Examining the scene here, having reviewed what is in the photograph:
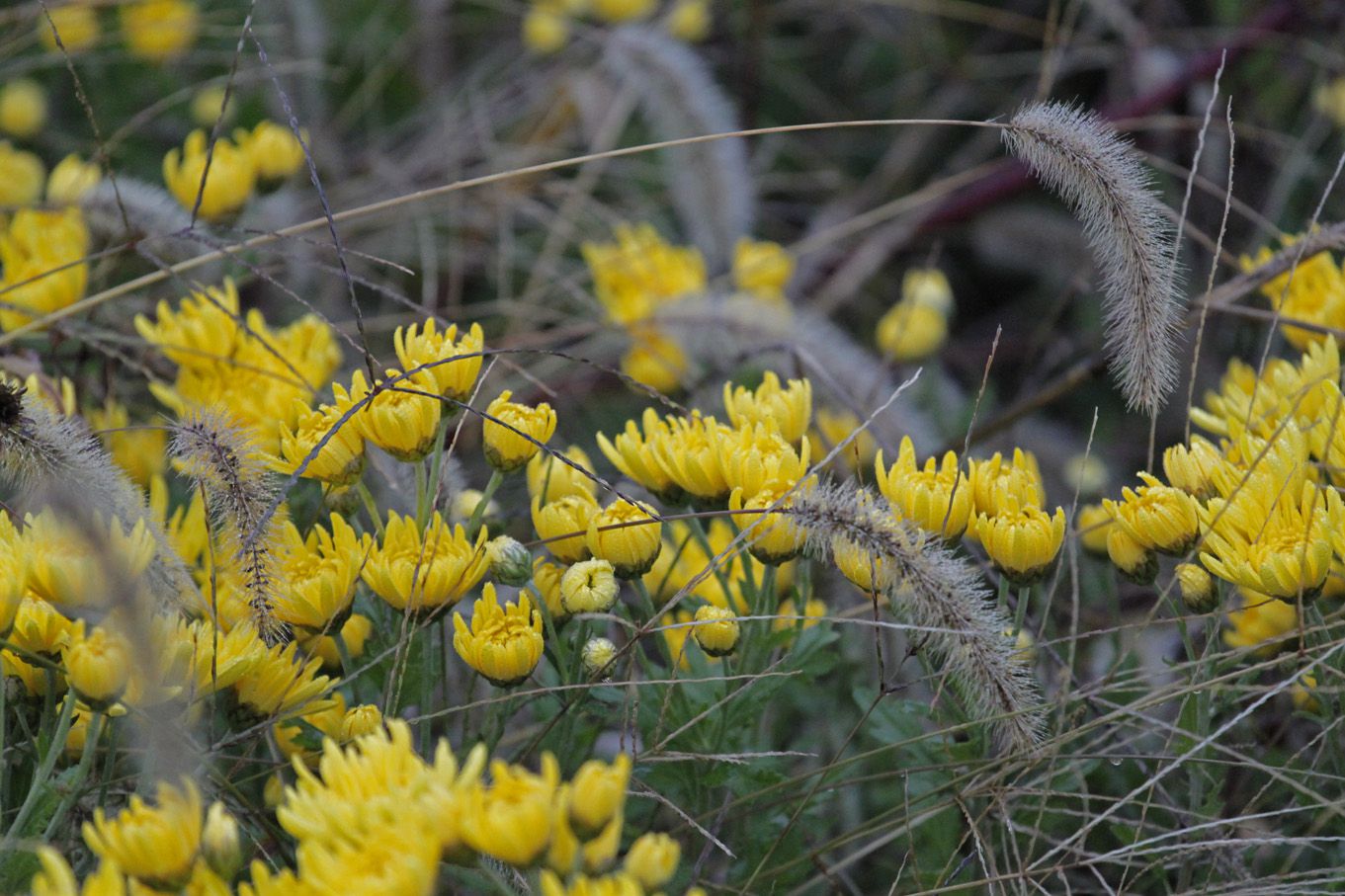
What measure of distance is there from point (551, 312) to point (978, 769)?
140 cm

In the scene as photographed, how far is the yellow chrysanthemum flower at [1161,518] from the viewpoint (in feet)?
4.83

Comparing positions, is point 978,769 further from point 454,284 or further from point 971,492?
point 454,284

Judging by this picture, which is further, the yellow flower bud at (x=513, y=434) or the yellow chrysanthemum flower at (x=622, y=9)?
the yellow chrysanthemum flower at (x=622, y=9)

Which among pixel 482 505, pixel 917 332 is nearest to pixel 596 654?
pixel 482 505

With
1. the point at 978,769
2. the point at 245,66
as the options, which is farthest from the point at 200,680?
the point at 245,66

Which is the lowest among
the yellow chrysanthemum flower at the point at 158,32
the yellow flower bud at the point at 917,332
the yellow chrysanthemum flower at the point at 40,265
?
the yellow flower bud at the point at 917,332

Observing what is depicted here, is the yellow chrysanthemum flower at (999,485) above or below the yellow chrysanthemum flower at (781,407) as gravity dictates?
below

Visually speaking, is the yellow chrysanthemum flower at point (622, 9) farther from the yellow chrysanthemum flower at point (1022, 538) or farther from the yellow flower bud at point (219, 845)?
the yellow flower bud at point (219, 845)

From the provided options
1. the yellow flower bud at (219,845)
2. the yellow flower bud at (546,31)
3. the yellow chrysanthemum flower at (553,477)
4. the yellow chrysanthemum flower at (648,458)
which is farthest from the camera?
the yellow flower bud at (546,31)

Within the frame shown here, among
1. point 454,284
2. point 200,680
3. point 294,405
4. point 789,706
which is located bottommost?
point 789,706

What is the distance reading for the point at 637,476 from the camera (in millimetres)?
1585

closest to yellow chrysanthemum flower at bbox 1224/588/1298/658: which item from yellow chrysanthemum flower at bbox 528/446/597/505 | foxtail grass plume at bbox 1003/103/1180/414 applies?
foxtail grass plume at bbox 1003/103/1180/414

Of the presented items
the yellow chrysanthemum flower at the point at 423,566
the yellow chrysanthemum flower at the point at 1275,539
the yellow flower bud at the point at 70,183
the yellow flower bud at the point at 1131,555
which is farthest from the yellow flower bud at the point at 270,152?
the yellow chrysanthemum flower at the point at 1275,539

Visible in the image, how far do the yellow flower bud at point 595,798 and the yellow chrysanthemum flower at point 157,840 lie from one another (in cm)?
29
